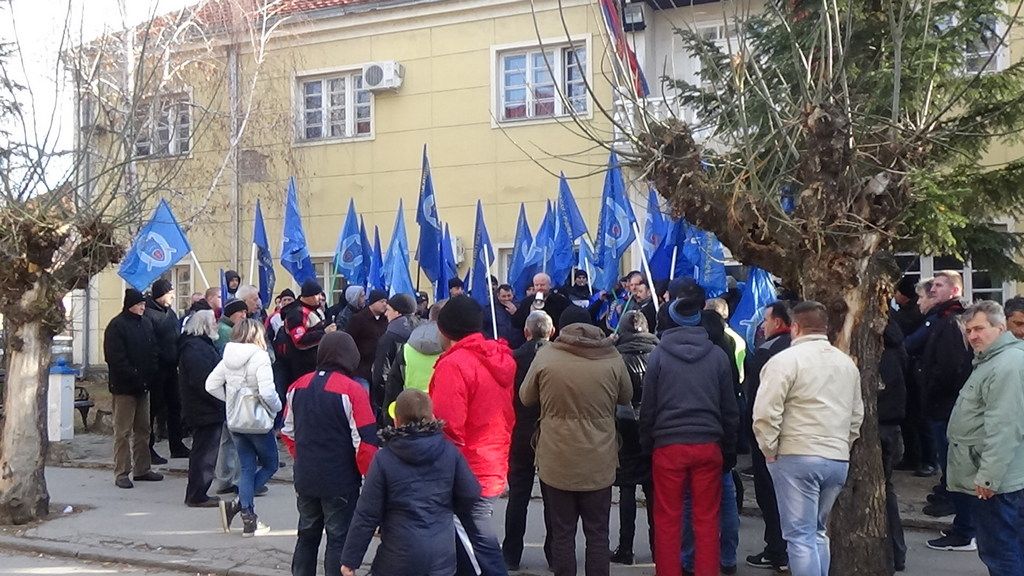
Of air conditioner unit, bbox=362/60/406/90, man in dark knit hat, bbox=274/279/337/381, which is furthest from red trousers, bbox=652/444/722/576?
air conditioner unit, bbox=362/60/406/90

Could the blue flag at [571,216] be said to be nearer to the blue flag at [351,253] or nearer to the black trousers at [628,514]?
the blue flag at [351,253]

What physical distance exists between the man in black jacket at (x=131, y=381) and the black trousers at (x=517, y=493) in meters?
4.71

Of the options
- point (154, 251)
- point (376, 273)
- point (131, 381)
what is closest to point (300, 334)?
point (131, 381)

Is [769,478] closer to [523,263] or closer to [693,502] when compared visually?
[693,502]

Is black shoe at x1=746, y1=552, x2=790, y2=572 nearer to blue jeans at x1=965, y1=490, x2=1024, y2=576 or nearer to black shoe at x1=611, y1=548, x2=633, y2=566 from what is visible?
black shoe at x1=611, y1=548, x2=633, y2=566

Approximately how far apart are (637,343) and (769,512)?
1.52m

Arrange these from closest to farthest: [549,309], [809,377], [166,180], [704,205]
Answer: [809,377] < [704,205] < [166,180] < [549,309]

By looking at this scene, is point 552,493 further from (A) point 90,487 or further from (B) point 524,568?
(A) point 90,487

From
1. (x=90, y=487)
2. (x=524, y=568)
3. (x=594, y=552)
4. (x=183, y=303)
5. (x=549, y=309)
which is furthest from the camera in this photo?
(x=183, y=303)

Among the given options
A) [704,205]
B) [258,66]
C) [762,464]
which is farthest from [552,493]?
[258,66]

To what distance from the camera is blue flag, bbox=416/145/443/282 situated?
40.4 feet

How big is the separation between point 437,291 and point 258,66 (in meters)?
8.67

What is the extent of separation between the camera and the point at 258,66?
19094mm

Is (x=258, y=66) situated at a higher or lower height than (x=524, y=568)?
higher
